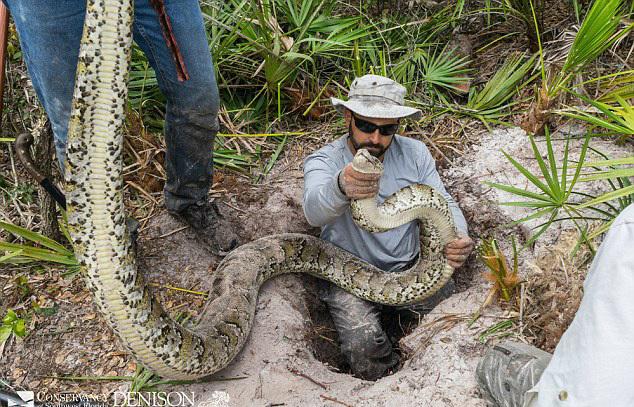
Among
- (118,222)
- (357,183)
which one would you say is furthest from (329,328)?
(118,222)

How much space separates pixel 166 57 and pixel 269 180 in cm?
185

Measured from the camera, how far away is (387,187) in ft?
13.2

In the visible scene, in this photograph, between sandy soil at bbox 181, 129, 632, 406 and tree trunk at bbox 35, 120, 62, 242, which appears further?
tree trunk at bbox 35, 120, 62, 242

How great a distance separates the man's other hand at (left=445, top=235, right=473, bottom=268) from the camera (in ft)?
12.5

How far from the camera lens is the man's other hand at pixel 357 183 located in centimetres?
310

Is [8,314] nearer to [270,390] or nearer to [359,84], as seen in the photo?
[270,390]

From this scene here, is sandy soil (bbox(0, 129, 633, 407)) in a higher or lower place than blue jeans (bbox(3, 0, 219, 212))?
lower

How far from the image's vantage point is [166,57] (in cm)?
340

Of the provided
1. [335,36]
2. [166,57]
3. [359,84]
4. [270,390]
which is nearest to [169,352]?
[270,390]

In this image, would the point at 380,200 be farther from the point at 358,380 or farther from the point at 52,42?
the point at 52,42

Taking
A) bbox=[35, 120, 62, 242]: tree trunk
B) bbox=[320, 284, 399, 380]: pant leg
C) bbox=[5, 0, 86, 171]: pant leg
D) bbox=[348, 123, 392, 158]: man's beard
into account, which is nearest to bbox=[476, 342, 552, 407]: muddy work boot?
bbox=[320, 284, 399, 380]: pant leg

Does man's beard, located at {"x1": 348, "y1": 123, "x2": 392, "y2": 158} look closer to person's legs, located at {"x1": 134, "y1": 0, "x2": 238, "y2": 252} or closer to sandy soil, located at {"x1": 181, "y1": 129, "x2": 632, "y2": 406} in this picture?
person's legs, located at {"x1": 134, "y1": 0, "x2": 238, "y2": 252}

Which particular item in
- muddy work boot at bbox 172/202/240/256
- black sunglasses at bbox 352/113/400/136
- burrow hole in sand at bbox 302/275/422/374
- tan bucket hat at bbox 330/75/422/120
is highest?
tan bucket hat at bbox 330/75/422/120

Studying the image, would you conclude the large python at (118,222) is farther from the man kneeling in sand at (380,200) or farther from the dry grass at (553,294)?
the dry grass at (553,294)
